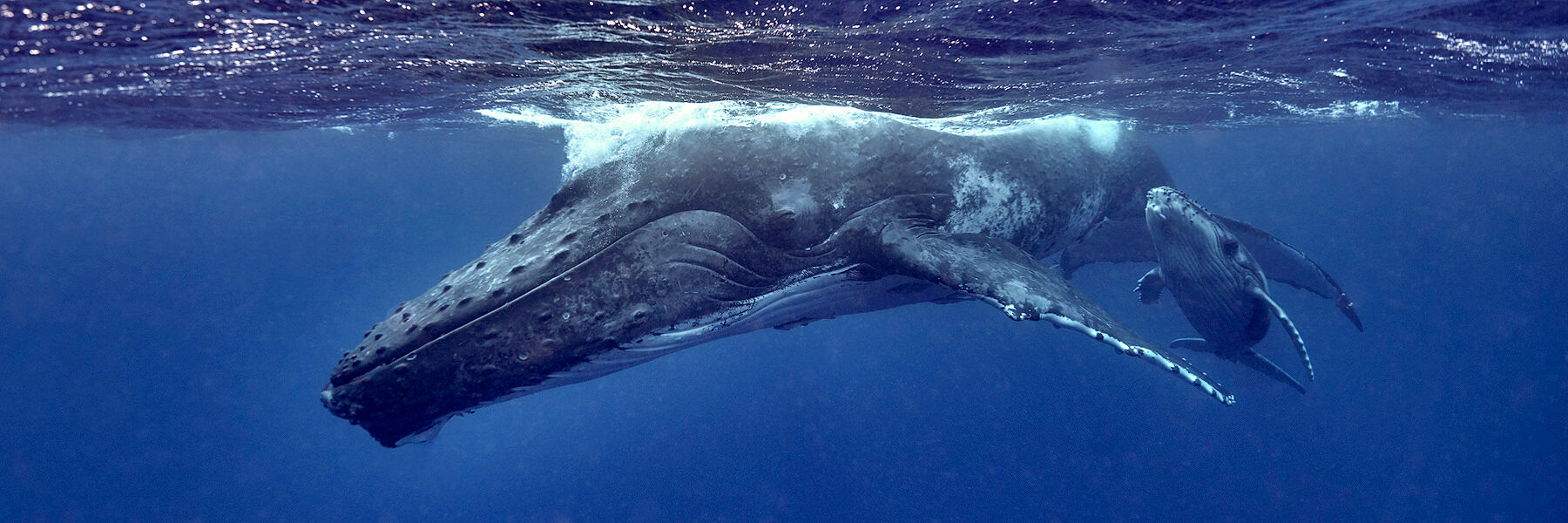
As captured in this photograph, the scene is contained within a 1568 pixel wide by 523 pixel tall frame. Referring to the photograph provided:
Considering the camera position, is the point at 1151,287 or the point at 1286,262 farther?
the point at 1151,287

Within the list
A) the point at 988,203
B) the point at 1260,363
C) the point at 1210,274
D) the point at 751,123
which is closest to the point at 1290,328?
the point at 1210,274

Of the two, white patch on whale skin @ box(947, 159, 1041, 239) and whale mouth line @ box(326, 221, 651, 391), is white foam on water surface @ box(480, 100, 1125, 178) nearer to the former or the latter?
white patch on whale skin @ box(947, 159, 1041, 239)

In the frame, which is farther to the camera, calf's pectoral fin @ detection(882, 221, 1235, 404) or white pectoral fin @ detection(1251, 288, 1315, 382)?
white pectoral fin @ detection(1251, 288, 1315, 382)

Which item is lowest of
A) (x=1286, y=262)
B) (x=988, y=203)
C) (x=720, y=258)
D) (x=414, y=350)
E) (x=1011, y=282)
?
(x=1286, y=262)

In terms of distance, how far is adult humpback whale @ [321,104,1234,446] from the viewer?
4.07m

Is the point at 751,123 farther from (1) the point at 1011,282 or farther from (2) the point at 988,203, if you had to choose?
(1) the point at 1011,282

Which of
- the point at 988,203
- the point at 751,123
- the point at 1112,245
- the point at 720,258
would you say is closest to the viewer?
the point at 720,258

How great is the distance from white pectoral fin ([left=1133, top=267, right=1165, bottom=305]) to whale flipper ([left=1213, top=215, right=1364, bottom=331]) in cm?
111

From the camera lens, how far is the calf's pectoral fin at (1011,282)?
4469 millimetres

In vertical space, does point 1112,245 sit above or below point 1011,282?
below

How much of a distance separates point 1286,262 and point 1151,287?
1.72m

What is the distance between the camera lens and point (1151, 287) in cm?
938

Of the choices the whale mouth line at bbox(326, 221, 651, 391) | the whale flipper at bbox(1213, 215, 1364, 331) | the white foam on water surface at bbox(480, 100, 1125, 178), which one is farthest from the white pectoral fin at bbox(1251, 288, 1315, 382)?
the whale mouth line at bbox(326, 221, 651, 391)

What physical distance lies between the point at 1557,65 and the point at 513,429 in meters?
34.5
